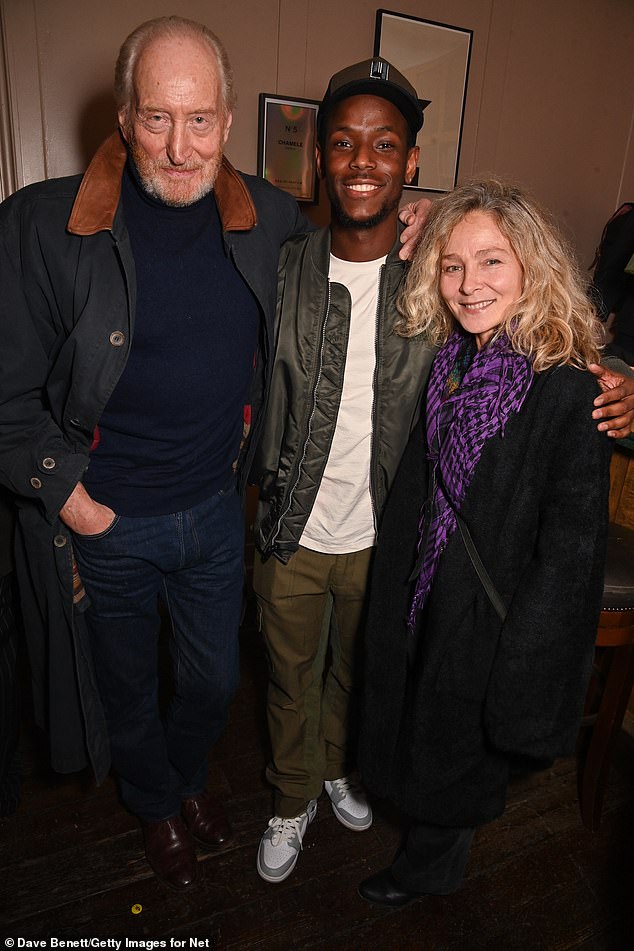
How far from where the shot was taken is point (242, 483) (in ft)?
5.71

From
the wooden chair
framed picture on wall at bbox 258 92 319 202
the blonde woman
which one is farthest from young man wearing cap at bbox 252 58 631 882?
framed picture on wall at bbox 258 92 319 202

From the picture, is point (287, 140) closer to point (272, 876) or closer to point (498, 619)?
point (498, 619)

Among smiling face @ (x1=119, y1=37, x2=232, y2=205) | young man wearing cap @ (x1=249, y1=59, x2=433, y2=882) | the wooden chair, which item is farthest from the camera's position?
the wooden chair

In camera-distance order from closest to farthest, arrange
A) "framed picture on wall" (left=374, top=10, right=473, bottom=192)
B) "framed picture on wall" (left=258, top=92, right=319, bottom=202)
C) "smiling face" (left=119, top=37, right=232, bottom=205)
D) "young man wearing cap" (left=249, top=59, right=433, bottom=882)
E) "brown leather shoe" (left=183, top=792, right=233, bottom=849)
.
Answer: "smiling face" (left=119, top=37, right=232, bottom=205) → "young man wearing cap" (left=249, top=59, right=433, bottom=882) → "brown leather shoe" (left=183, top=792, right=233, bottom=849) → "framed picture on wall" (left=258, top=92, right=319, bottom=202) → "framed picture on wall" (left=374, top=10, right=473, bottom=192)

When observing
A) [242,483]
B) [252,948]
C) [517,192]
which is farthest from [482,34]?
[252,948]

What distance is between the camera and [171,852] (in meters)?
1.79

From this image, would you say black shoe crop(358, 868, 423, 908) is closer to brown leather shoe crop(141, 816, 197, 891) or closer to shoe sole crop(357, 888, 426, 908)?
shoe sole crop(357, 888, 426, 908)

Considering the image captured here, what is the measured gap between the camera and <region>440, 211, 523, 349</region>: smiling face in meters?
1.27

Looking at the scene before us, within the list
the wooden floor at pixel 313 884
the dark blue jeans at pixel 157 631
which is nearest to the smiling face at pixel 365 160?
the dark blue jeans at pixel 157 631

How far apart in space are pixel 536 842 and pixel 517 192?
181 cm

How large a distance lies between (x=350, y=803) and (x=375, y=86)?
77.9 inches

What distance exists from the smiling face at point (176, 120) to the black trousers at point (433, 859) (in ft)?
5.12

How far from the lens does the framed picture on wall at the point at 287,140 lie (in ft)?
8.93

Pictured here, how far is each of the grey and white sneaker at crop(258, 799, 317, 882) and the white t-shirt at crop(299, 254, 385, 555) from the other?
2.77 feet
